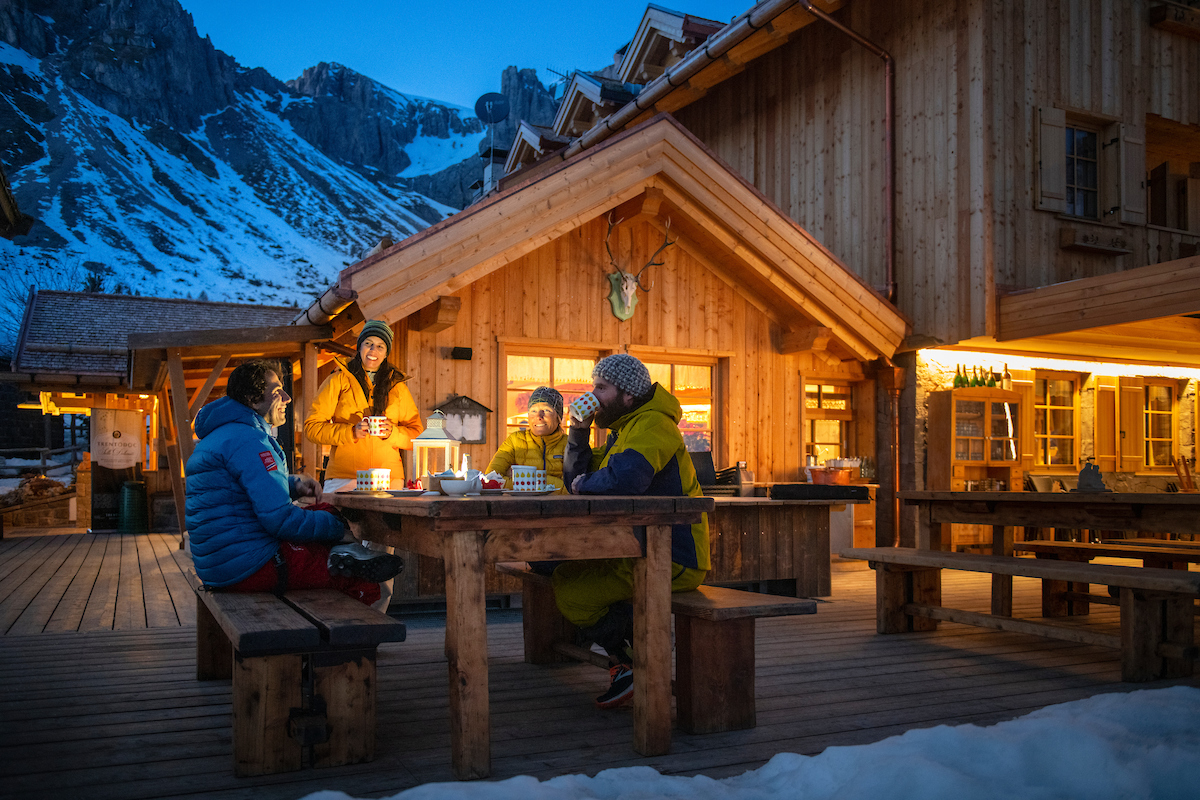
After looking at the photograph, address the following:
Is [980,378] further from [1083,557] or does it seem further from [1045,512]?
[1045,512]

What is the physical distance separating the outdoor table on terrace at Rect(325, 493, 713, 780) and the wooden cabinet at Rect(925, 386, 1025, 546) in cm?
690

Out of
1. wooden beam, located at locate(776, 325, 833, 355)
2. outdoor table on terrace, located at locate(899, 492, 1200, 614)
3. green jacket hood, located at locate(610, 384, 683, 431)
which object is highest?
wooden beam, located at locate(776, 325, 833, 355)

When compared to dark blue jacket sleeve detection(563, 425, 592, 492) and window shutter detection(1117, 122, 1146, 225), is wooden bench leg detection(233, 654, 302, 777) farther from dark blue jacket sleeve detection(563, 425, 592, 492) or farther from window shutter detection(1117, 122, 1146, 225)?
window shutter detection(1117, 122, 1146, 225)

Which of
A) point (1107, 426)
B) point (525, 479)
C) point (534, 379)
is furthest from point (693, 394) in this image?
point (525, 479)

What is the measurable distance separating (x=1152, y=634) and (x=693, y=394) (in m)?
5.16

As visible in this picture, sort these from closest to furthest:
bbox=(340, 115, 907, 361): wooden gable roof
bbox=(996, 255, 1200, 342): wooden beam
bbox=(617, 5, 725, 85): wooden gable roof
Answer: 1. bbox=(340, 115, 907, 361): wooden gable roof
2. bbox=(996, 255, 1200, 342): wooden beam
3. bbox=(617, 5, 725, 85): wooden gable roof

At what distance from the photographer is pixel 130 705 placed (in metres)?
3.62

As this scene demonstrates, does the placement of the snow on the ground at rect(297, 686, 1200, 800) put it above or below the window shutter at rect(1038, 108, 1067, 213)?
below

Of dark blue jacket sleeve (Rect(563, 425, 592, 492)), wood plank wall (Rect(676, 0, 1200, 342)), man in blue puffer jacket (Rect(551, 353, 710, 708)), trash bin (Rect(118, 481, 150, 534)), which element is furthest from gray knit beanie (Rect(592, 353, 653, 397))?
trash bin (Rect(118, 481, 150, 534))

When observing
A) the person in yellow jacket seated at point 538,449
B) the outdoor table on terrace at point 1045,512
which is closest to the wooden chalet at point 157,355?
the person in yellow jacket seated at point 538,449

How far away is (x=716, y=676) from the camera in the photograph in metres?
3.34

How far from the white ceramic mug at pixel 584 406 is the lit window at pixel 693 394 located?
17.6 ft

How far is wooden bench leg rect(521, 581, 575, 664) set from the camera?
4.44 meters

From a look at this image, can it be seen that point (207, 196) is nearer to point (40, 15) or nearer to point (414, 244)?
point (40, 15)
